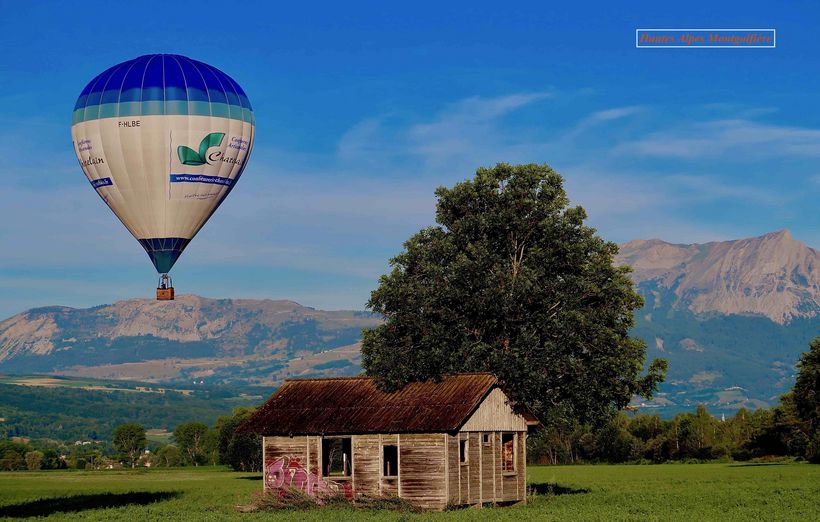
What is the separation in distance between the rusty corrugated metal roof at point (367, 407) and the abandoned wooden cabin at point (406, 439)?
6 cm

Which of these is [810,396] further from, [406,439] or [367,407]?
[406,439]

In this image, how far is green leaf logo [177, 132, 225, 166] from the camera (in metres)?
65.9

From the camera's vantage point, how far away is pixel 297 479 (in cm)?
5662

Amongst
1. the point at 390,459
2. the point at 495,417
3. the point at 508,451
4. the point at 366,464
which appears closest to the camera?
the point at 366,464

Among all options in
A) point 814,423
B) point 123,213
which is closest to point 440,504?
point 123,213

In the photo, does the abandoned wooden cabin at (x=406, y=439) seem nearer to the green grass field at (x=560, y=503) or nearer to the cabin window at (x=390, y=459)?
the cabin window at (x=390, y=459)

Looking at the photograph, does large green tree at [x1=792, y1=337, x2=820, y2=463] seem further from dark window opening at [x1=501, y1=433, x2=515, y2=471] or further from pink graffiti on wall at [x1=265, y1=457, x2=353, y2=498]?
pink graffiti on wall at [x1=265, y1=457, x2=353, y2=498]

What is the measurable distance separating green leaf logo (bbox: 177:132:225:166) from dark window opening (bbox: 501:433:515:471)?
23.9m

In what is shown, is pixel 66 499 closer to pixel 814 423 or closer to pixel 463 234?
pixel 463 234

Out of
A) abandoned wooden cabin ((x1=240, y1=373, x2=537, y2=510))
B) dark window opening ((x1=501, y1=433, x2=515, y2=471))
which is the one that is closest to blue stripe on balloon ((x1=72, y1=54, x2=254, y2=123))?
abandoned wooden cabin ((x1=240, y1=373, x2=537, y2=510))

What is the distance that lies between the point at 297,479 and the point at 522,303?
1546cm

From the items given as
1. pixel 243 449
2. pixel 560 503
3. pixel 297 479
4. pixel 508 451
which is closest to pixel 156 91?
pixel 297 479

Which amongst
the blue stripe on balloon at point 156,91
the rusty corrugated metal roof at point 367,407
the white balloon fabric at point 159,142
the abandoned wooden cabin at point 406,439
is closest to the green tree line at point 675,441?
the white balloon fabric at point 159,142

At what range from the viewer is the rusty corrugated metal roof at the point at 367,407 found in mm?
53531
